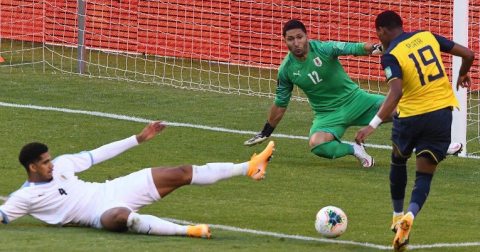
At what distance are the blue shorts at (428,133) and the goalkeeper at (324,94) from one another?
3.07m

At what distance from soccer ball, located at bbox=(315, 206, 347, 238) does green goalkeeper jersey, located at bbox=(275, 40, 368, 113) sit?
3446 mm

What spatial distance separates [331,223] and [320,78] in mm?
3708

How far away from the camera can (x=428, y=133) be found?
8.05 meters

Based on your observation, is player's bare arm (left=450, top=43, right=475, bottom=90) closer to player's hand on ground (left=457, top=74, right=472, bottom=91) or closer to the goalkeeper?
player's hand on ground (left=457, top=74, right=472, bottom=91)

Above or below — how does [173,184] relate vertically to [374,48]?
below

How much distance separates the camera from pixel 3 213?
7.92 meters

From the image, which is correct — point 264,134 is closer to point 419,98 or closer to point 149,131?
point 149,131

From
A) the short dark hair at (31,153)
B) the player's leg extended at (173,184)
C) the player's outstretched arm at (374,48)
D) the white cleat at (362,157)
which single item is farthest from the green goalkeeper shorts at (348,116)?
the short dark hair at (31,153)

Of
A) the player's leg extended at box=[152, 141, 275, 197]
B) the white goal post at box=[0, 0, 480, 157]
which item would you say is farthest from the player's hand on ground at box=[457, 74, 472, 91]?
the white goal post at box=[0, 0, 480, 157]

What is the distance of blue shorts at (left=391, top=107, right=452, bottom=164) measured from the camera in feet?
26.3

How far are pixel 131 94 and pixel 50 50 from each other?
452 cm

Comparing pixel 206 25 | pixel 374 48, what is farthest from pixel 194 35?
pixel 374 48

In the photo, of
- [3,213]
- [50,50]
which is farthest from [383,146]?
[50,50]

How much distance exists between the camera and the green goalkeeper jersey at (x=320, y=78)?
1139 centimetres
